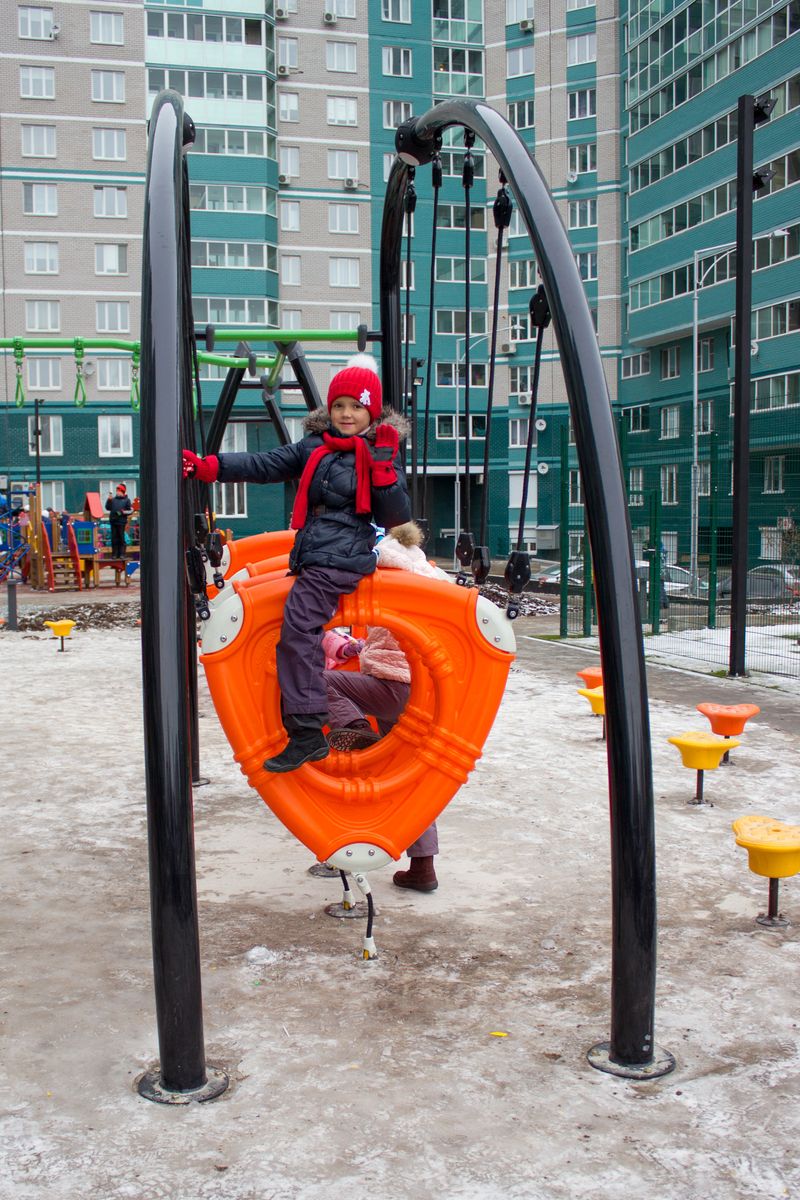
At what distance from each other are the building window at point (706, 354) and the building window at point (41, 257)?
23.0m

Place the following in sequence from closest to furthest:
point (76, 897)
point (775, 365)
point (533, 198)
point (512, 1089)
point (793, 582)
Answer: point (512, 1089) < point (533, 198) < point (76, 897) < point (793, 582) < point (775, 365)

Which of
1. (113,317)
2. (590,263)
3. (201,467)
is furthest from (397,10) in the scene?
(201,467)

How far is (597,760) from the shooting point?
21.8 ft

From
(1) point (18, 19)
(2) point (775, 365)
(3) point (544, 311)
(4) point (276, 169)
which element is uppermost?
(1) point (18, 19)

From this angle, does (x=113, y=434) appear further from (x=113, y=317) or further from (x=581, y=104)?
(x=581, y=104)

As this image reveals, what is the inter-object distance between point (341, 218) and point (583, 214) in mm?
9883

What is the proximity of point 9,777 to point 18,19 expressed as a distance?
41175mm

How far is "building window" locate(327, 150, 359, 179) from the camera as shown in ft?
143

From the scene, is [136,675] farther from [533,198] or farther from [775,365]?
[775,365]

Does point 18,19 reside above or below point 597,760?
above

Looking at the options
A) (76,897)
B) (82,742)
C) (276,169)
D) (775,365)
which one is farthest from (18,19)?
(76,897)

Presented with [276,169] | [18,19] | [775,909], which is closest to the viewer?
[775,909]

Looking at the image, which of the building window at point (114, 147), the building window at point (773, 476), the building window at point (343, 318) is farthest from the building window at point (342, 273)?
the building window at point (773, 476)

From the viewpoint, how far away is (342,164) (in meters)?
43.7
